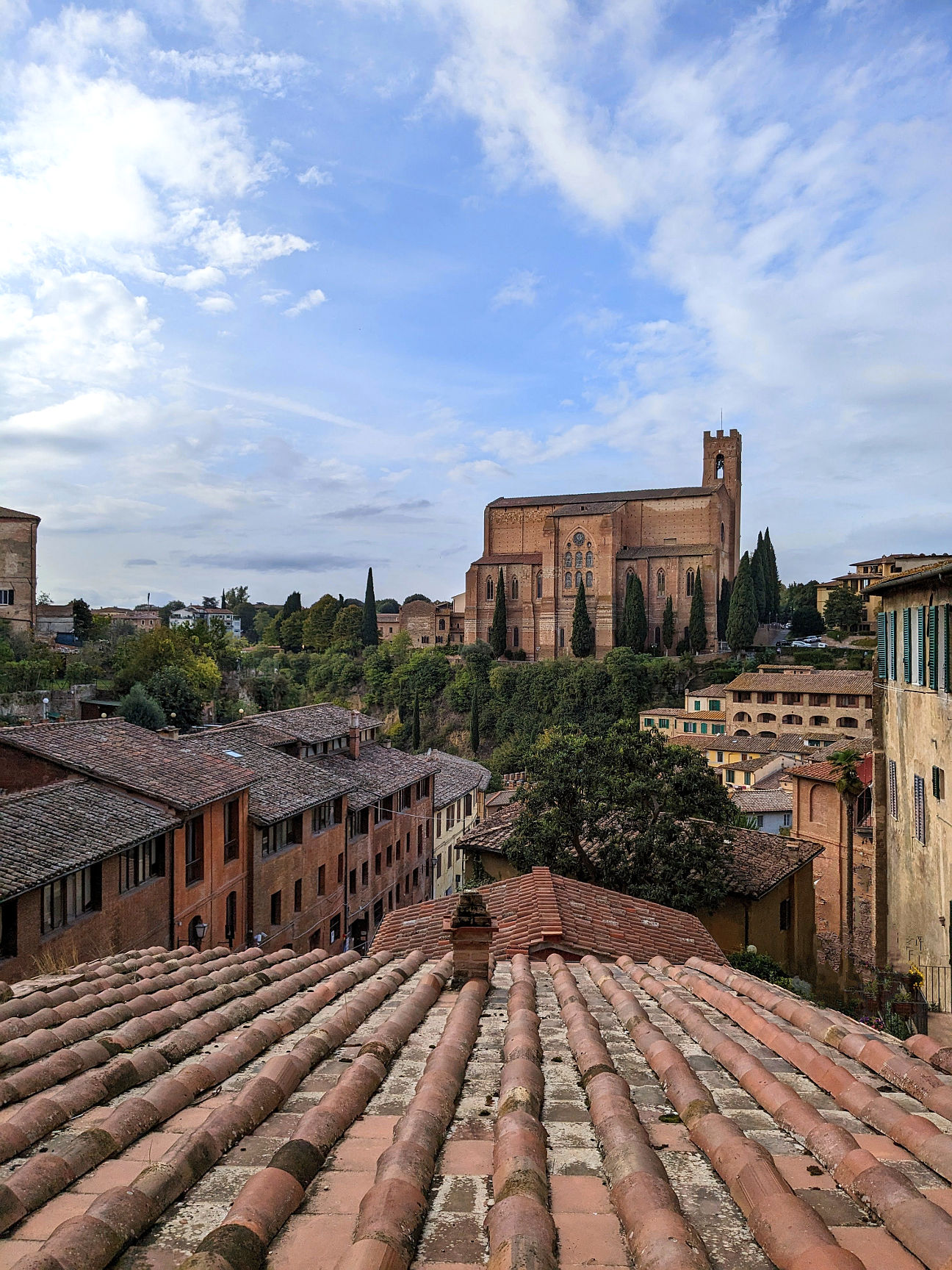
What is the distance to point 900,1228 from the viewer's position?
2.37 meters

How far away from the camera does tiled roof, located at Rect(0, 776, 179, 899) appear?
38.2ft

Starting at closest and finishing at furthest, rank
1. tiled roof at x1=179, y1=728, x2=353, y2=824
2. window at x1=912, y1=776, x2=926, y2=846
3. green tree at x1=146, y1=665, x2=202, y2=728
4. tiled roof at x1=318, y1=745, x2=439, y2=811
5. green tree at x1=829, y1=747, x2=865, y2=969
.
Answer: window at x1=912, y1=776, x2=926, y2=846 → tiled roof at x1=179, y1=728, x2=353, y2=824 → green tree at x1=829, y1=747, x2=865, y2=969 → tiled roof at x1=318, y1=745, x2=439, y2=811 → green tree at x1=146, y1=665, x2=202, y2=728

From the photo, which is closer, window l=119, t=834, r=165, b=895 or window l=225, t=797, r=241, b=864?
window l=119, t=834, r=165, b=895

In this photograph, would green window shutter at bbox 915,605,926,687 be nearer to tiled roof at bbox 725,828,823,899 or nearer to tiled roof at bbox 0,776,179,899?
tiled roof at bbox 725,828,823,899

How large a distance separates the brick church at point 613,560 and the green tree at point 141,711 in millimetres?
44529

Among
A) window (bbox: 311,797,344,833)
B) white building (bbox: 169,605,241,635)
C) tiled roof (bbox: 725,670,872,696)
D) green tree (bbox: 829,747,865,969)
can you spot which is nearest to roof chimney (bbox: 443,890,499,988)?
window (bbox: 311,797,344,833)

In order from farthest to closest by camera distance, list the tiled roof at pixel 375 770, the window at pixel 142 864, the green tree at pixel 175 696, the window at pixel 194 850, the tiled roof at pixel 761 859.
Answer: the green tree at pixel 175 696
the tiled roof at pixel 375 770
the tiled roof at pixel 761 859
the window at pixel 194 850
the window at pixel 142 864

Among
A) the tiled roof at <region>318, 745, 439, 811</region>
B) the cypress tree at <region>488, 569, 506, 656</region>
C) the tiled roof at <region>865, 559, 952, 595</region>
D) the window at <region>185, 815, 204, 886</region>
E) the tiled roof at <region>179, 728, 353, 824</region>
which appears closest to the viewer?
the tiled roof at <region>865, 559, 952, 595</region>

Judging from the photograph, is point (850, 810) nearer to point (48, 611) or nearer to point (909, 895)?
point (909, 895)

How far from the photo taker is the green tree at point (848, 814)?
73.4 feet

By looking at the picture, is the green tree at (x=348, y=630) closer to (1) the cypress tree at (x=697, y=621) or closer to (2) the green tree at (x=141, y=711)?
(1) the cypress tree at (x=697, y=621)

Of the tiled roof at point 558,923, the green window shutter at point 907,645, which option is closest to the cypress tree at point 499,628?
the green window shutter at point 907,645

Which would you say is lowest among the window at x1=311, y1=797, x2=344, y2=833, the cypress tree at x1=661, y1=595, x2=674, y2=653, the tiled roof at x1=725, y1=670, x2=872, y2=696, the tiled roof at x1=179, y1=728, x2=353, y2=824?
the window at x1=311, y1=797, x2=344, y2=833

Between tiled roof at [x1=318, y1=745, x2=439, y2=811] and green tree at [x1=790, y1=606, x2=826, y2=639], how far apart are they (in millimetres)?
56514
